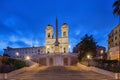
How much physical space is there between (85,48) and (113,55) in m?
14.6

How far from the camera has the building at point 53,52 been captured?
98.2 meters

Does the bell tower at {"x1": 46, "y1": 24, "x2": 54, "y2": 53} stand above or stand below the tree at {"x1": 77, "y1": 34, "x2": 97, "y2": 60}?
above

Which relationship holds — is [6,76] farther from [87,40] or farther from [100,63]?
[87,40]

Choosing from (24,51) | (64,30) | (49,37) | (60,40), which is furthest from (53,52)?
(24,51)

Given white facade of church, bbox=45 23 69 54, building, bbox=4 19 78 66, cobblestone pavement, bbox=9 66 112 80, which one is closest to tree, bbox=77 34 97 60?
building, bbox=4 19 78 66

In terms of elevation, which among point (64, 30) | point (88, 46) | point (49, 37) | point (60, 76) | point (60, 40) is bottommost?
point (60, 76)

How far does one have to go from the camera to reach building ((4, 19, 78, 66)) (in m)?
98.2

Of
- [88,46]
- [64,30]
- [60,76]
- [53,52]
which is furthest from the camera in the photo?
[64,30]

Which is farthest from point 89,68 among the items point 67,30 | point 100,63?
point 67,30

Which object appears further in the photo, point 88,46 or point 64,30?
point 64,30

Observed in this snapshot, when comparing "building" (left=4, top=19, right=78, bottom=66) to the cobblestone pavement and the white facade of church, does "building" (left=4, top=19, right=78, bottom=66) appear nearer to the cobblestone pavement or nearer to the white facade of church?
the white facade of church

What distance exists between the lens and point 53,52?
4336 inches

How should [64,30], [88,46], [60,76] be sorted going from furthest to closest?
[64,30] < [88,46] < [60,76]

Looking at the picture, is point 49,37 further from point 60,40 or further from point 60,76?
point 60,76
